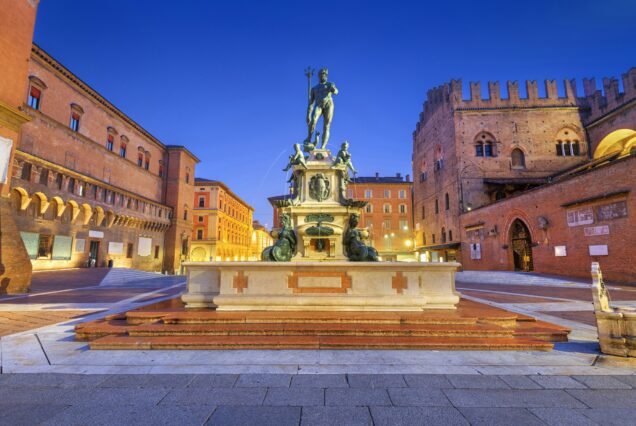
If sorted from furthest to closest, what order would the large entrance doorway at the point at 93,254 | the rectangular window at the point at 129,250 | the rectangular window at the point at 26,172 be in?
the rectangular window at the point at 129,250 → the large entrance doorway at the point at 93,254 → the rectangular window at the point at 26,172

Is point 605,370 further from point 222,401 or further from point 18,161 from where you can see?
point 18,161

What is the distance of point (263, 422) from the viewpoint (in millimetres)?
2635

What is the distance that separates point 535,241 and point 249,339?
25086mm

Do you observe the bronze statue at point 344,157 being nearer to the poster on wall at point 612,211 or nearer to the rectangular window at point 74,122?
the poster on wall at point 612,211

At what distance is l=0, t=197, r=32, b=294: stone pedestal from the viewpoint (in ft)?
39.1

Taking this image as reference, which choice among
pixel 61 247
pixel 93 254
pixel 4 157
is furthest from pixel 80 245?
pixel 4 157

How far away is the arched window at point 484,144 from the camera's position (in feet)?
114

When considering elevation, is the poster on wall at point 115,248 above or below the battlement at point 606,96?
below

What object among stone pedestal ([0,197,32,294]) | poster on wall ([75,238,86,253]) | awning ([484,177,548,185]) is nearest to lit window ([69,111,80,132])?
poster on wall ([75,238,86,253])

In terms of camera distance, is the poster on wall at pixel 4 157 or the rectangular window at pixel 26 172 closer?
the poster on wall at pixel 4 157

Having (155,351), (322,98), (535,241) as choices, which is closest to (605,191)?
(535,241)

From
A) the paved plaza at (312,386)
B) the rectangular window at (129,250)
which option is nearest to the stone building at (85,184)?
the rectangular window at (129,250)

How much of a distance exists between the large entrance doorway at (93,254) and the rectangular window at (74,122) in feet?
35.7

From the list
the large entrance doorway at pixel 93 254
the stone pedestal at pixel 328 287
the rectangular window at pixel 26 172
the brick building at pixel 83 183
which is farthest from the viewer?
the large entrance doorway at pixel 93 254
